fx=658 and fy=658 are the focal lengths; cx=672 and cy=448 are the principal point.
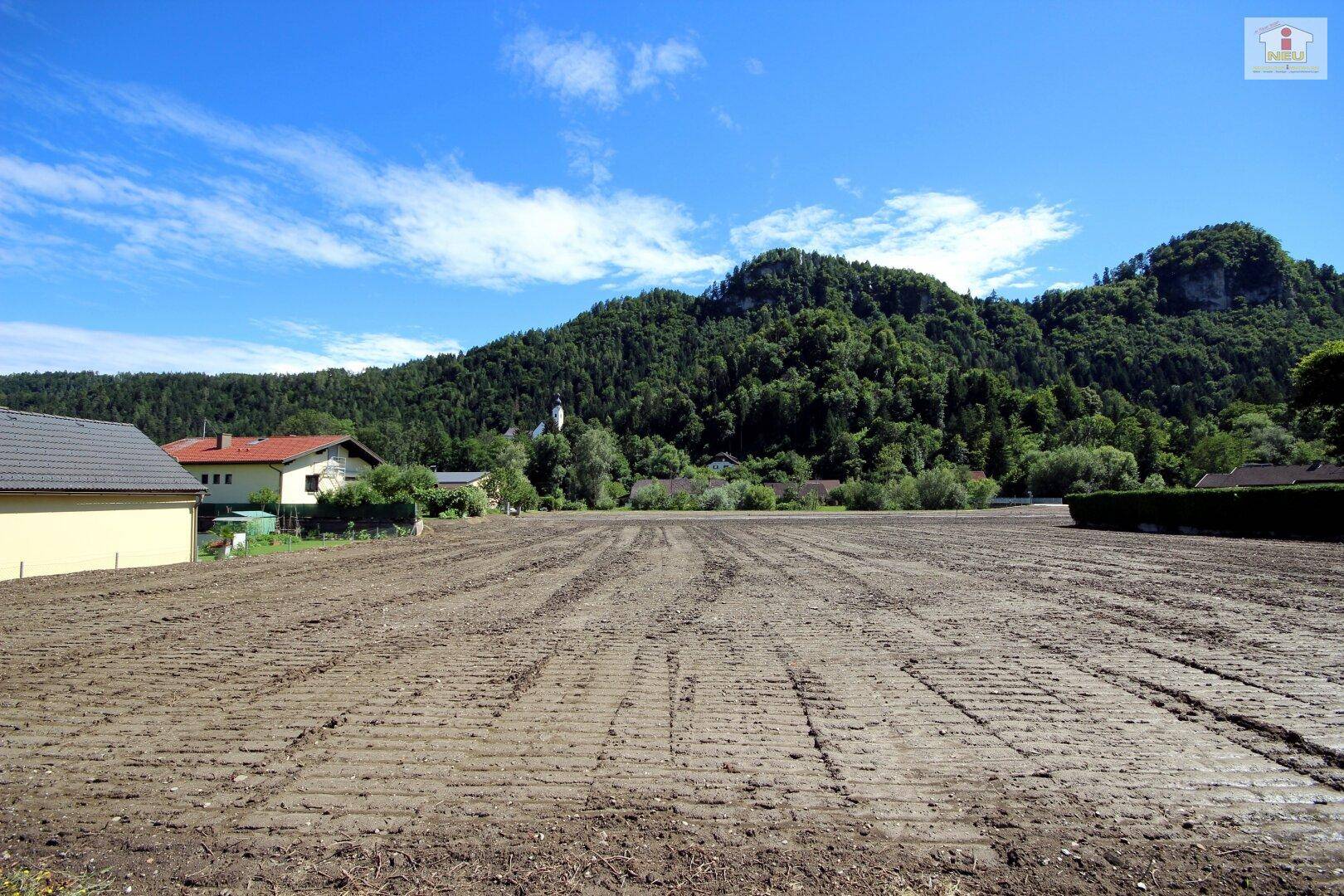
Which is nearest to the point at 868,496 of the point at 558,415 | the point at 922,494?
the point at 922,494

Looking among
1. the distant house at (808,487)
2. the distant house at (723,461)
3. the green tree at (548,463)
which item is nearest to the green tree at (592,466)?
the green tree at (548,463)

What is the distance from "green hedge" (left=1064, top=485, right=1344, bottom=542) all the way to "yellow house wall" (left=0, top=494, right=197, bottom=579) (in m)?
39.0

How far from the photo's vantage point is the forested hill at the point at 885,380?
371 feet

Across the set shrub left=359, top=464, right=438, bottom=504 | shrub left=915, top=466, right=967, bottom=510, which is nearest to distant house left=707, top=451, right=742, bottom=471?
shrub left=915, top=466, right=967, bottom=510

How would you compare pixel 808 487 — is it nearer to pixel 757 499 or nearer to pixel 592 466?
pixel 757 499

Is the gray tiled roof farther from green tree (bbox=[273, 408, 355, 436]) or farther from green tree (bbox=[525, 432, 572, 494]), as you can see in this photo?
green tree (bbox=[273, 408, 355, 436])

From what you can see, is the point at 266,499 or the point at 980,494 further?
the point at 980,494

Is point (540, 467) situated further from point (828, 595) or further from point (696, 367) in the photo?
point (696, 367)

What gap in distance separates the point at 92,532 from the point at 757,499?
195 ft

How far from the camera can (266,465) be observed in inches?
1475

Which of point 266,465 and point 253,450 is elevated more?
point 253,450

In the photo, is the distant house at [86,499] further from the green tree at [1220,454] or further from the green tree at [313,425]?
the green tree at [1220,454]

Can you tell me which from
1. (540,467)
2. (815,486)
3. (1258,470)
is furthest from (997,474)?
(540,467)

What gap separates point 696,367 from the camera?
168375 millimetres
